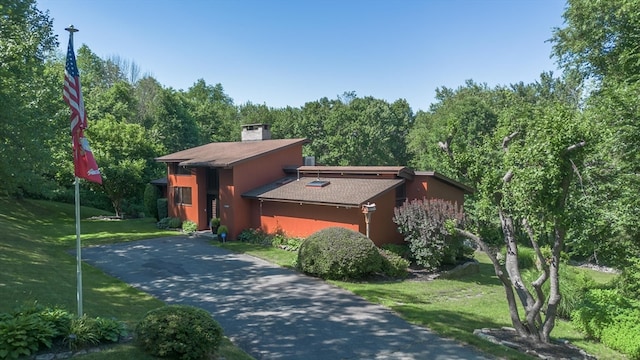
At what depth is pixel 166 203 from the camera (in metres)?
29.5

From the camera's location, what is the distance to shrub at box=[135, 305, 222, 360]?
23.4 ft

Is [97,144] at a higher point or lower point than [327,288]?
higher

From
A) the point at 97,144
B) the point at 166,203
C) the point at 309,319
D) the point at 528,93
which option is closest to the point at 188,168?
the point at 166,203

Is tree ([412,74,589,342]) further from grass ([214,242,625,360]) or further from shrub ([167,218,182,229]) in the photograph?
shrub ([167,218,182,229])

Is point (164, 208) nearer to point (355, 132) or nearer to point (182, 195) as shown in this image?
point (182, 195)

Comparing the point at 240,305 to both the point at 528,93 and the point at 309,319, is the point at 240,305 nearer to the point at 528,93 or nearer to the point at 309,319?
the point at 309,319

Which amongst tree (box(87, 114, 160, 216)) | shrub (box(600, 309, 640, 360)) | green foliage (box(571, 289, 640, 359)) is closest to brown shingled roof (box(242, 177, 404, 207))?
green foliage (box(571, 289, 640, 359))

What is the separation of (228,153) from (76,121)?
1845cm

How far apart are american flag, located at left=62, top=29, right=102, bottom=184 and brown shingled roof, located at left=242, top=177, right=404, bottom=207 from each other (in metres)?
11.6

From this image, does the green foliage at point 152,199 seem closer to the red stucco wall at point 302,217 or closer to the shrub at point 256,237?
the shrub at point 256,237

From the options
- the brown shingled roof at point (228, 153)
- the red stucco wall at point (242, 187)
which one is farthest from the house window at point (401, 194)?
the brown shingled roof at point (228, 153)

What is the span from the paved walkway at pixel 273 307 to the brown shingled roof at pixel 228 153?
6203 millimetres

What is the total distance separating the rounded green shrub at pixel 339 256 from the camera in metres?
15.4

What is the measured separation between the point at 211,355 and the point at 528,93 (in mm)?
53832
